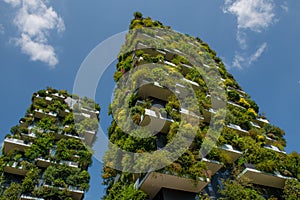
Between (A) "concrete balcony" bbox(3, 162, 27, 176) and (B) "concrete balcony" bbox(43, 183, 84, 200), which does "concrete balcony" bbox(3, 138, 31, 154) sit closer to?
(A) "concrete balcony" bbox(3, 162, 27, 176)

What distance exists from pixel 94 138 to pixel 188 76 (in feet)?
47.9

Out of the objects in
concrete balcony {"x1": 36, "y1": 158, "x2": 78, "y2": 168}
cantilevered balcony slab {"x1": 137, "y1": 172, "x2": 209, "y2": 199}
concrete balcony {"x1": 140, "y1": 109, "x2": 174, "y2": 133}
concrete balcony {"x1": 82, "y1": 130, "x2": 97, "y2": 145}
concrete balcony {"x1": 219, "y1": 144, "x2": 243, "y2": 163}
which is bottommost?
cantilevered balcony slab {"x1": 137, "y1": 172, "x2": 209, "y2": 199}

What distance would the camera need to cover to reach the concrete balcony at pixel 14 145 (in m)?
27.4

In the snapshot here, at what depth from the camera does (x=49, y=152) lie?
27.9 m

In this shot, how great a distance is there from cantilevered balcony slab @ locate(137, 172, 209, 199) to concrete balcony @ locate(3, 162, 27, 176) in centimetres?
1522

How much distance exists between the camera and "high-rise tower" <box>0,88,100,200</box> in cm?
2352

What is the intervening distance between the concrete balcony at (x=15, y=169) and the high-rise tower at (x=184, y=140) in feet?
31.5

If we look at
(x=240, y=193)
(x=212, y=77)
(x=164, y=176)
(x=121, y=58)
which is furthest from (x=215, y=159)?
(x=121, y=58)

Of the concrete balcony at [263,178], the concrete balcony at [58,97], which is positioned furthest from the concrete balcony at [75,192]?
the concrete balcony at [58,97]

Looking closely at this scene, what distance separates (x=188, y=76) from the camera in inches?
1024

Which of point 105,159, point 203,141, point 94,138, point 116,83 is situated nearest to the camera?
point 203,141

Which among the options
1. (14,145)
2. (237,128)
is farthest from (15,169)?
(237,128)

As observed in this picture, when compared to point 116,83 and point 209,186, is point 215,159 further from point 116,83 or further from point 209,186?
point 116,83

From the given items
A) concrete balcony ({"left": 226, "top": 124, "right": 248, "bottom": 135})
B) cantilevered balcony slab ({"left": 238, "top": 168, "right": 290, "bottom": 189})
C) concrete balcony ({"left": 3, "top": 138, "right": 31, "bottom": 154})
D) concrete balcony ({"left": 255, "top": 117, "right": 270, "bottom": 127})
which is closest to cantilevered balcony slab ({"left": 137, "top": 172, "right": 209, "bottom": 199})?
cantilevered balcony slab ({"left": 238, "top": 168, "right": 290, "bottom": 189})
